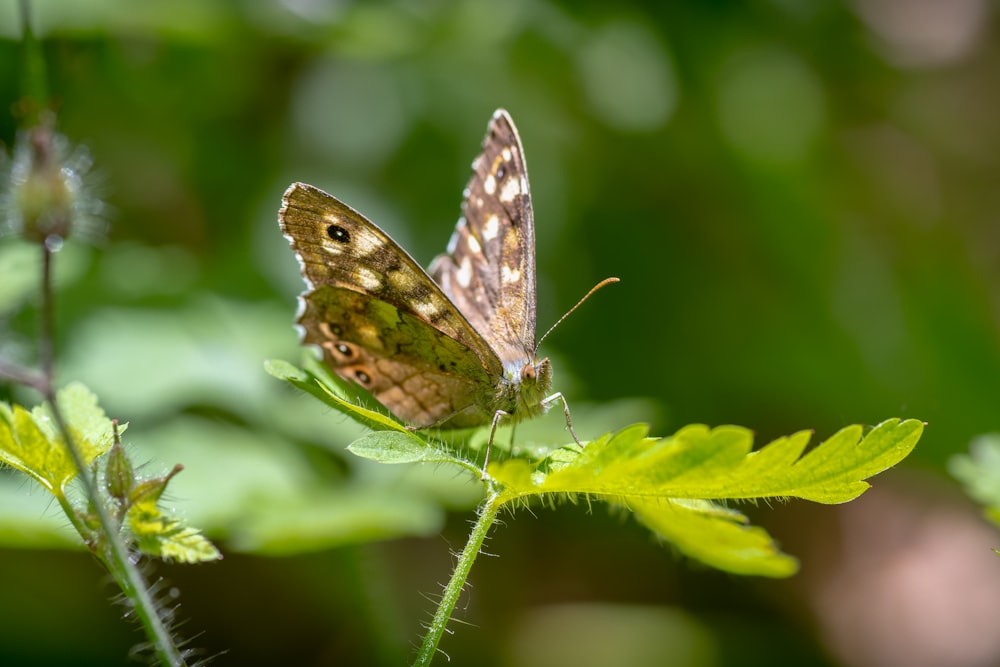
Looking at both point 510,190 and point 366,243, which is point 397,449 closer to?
point 366,243

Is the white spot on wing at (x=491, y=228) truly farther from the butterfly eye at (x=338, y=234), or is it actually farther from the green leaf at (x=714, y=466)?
the green leaf at (x=714, y=466)

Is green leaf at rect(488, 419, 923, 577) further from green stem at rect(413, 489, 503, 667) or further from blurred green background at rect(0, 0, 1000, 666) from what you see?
blurred green background at rect(0, 0, 1000, 666)

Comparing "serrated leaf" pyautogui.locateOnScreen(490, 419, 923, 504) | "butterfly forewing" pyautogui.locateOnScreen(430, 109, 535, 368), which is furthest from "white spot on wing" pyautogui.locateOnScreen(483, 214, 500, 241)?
"serrated leaf" pyautogui.locateOnScreen(490, 419, 923, 504)

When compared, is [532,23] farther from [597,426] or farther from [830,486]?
[830,486]

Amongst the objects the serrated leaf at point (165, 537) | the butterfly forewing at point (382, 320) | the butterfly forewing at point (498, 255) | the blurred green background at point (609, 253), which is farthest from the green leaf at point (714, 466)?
the blurred green background at point (609, 253)

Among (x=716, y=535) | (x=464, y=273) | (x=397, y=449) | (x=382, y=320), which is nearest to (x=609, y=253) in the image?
(x=464, y=273)
